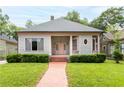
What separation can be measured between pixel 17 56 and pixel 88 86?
14716mm

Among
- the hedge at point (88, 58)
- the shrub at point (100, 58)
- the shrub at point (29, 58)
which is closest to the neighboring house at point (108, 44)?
the shrub at point (100, 58)

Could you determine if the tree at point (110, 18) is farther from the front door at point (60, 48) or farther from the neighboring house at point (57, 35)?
the neighboring house at point (57, 35)

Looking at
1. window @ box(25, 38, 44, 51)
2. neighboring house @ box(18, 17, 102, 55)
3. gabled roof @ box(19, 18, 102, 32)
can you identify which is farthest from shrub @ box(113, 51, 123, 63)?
window @ box(25, 38, 44, 51)

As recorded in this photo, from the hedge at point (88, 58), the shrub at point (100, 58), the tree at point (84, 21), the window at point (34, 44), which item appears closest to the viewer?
the hedge at point (88, 58)

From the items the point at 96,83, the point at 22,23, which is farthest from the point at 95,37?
the point at 22,23

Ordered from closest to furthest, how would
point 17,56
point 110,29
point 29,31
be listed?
1. point 17,56
2. point 29,31
3. point 110,29

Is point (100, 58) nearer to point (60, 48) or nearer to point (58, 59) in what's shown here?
point (58, 59)

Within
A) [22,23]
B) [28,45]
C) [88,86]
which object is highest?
[22,23]

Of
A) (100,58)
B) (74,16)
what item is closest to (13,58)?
(100,58)

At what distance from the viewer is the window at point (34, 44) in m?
28.1

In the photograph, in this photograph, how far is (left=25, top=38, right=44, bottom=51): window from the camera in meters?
28.1

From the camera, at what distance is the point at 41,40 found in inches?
1112

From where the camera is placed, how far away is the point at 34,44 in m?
28.2
